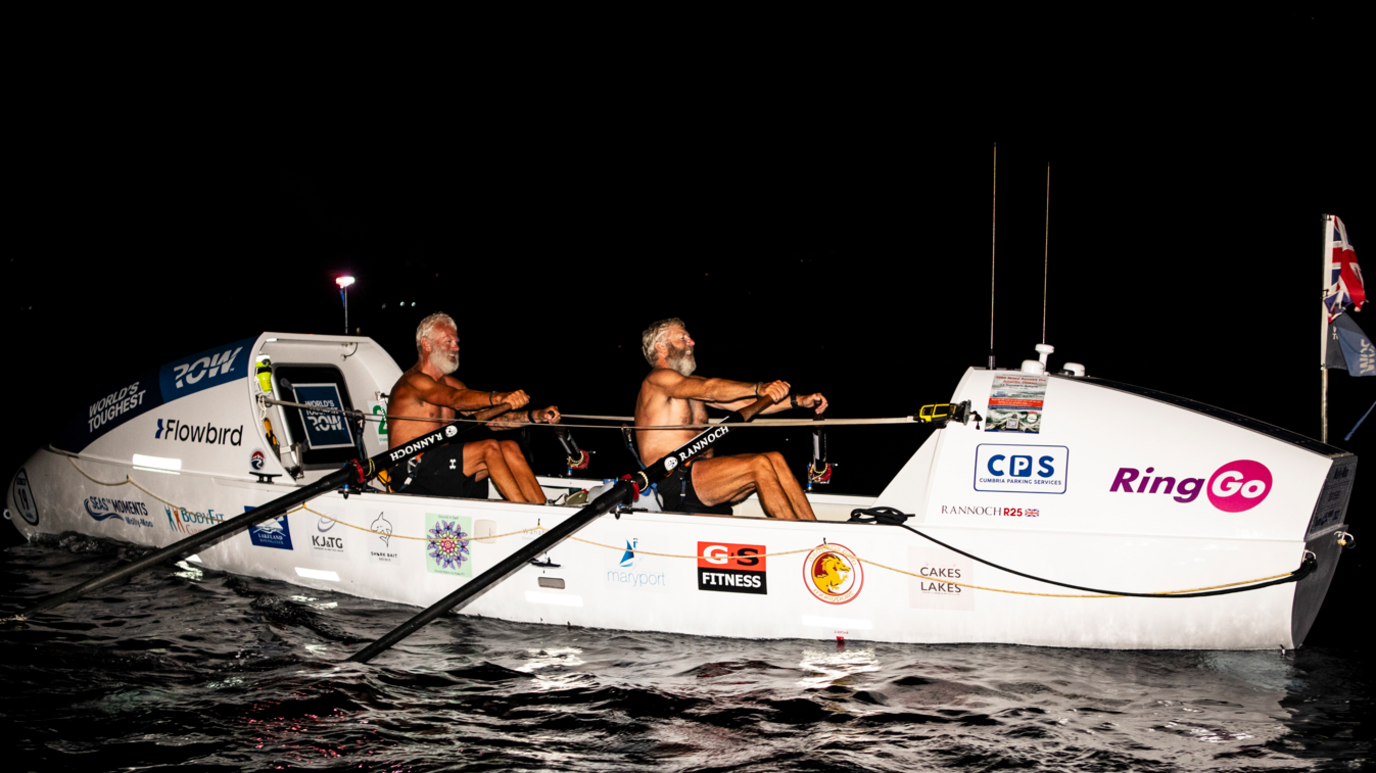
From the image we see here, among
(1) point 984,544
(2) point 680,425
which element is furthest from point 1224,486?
(2) point 680,425

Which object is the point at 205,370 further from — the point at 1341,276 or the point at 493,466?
the point at 1341,276

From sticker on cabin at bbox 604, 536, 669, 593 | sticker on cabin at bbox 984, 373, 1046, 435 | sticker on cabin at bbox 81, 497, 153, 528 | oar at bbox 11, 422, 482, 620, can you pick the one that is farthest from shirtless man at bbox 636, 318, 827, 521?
sticker on cabin at bbox 81, 497, 153, 528

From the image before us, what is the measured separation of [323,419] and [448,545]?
8.24 ft

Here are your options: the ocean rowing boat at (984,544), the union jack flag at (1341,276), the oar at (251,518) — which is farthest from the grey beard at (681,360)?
the union jack flag at (1341,276)

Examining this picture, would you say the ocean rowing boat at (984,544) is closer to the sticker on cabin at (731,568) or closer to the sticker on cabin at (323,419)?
the sticker on cabin at (731,568)

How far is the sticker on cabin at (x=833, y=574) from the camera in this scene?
5.42m

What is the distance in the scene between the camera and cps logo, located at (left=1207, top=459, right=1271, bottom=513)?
15.9ft

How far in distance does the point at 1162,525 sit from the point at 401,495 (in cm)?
468

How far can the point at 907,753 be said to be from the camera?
168 inches

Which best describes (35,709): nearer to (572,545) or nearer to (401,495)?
(401,495)

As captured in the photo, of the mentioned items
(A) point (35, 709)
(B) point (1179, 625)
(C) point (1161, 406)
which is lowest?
(A) point (35, 709)

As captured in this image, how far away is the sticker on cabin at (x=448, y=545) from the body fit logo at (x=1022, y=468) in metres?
3.24

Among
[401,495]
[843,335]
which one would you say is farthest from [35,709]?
[843,335]

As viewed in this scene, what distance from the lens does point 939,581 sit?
17.4 feet
